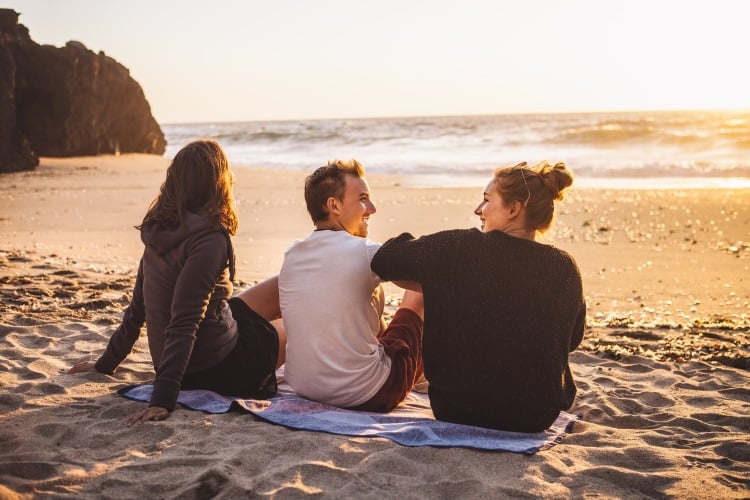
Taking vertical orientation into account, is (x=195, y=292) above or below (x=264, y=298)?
above

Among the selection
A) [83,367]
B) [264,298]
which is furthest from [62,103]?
[264,298]

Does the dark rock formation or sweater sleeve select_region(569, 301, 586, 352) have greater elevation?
the dark rock formation

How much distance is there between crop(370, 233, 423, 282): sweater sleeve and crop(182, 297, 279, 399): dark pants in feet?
2.74

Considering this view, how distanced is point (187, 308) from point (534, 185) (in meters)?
1.61

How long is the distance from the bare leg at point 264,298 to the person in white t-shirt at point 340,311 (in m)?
0.32

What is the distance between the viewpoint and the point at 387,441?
301 cm

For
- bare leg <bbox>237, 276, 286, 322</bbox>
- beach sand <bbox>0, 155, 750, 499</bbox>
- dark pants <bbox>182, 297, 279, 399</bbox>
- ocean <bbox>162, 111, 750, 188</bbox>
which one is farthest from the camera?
ocean <bbox>162, 111, 750, 188</bbox>

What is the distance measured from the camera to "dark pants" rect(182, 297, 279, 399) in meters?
3.52

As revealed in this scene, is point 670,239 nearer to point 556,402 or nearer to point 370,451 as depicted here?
point 556,402

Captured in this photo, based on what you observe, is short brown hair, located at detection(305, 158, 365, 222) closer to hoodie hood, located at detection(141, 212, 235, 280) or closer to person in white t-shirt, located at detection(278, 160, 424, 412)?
person in white t-shirt, located at detection(278, 160, 424, 412)

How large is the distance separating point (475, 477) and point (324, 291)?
1.06 meters

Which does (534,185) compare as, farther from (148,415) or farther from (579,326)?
(148,415)

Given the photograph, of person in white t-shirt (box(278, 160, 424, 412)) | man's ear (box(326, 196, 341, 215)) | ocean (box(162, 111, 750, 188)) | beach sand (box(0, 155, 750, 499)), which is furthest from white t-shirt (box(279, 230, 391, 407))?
ocean (box(162, 111, 750, 188))

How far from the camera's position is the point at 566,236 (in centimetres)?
868
